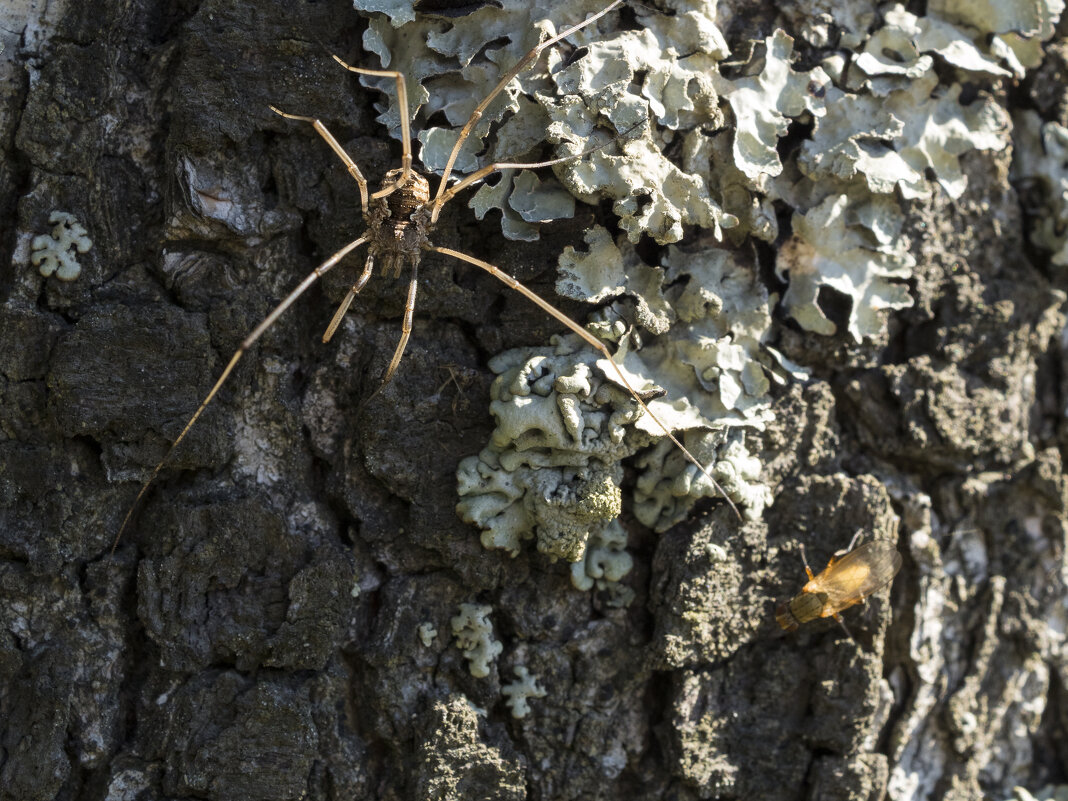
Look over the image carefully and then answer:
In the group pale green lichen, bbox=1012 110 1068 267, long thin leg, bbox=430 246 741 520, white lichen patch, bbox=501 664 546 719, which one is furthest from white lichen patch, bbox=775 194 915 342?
white lichen patch, bbox=501 664 546 719

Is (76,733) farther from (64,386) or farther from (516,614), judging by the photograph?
(516,614)

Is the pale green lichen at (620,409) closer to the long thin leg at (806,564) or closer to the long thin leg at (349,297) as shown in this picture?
the long thin leg at (806,564)

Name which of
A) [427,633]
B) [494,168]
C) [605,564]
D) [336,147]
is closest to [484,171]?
[494,168]

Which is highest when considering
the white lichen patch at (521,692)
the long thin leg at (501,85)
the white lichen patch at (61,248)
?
the long thin leg at (501,85)

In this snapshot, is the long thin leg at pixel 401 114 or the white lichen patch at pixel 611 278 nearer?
the long thin leg at pixel 401 114

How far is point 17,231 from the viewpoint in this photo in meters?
2.45

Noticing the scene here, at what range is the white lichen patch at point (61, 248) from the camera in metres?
2.44

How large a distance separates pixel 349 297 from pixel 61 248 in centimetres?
79

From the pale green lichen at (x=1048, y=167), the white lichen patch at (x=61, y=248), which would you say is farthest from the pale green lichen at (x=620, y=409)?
the pale green lichen at (x=1048, y=167)

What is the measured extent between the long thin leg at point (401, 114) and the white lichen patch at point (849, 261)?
1.26m

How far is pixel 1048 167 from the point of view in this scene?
3.41 metres

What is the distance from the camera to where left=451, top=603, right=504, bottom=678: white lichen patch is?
8.87ft

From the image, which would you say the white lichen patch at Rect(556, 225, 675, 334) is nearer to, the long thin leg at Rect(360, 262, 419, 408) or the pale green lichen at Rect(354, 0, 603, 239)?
the pale green lichen at Rect(354, 0, 603, 239)

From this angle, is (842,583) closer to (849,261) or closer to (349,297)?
(849,261)
